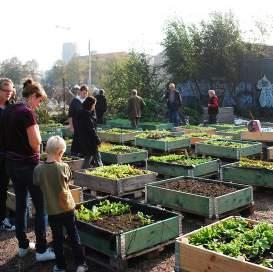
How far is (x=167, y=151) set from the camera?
11.6 meters

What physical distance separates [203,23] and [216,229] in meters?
21.7

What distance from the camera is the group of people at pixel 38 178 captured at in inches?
189

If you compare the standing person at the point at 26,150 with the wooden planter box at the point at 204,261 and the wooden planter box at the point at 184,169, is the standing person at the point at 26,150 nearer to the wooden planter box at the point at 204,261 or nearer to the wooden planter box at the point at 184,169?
the wooden planter box at the point at 204,261

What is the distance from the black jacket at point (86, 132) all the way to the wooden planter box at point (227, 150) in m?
3.03

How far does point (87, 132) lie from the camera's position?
9016mm

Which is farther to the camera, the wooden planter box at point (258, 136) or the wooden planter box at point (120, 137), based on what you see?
the wooden planter box at point (120, 137)

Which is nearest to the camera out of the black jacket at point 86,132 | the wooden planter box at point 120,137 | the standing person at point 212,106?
the black jacket at point 86,132

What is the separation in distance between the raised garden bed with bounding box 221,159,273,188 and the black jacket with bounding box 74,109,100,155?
263 cm

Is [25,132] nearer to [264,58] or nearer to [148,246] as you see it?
[148,246]

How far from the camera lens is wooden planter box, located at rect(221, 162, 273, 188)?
828cm

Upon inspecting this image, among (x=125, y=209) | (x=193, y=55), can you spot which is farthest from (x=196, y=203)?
(x=193, y=55)

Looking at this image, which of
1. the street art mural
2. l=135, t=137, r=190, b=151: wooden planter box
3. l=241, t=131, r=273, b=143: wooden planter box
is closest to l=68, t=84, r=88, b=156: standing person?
l=135, t=137, r=190, b=151: wooden planter box

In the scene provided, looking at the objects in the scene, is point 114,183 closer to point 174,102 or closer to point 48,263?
point 48,263

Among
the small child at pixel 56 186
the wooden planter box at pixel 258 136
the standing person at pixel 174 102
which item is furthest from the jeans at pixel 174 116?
the small child at pixel 56 186
